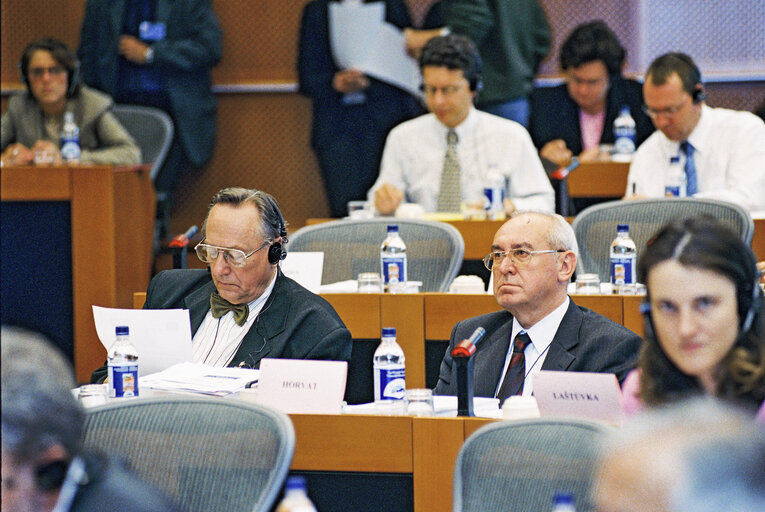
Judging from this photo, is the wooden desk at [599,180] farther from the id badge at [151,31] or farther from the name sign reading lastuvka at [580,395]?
the name sign reading lastuvka at [580,395]

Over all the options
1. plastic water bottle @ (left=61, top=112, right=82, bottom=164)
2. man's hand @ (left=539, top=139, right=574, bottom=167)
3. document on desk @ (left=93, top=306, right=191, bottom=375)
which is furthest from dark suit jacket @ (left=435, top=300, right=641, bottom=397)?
plastic water bottle @ (left=61, top=112, right=82, bottom=164)

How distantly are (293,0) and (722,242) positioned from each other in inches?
235

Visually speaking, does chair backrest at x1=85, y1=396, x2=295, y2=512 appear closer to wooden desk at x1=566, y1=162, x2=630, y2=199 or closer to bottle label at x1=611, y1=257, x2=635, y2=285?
bottle label at x1=611, y1=257, x2=635, y2=285

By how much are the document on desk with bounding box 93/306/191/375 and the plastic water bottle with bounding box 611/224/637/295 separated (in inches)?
56.9

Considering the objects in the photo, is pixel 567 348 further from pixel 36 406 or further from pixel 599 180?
pixel 599 180

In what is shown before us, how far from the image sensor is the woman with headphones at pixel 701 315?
6.70 ft

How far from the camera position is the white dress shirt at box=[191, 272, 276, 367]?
10.8 feet

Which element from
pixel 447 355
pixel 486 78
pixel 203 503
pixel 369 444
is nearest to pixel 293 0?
pixel 486 78

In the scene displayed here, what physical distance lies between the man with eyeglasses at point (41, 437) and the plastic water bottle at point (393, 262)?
240 cm

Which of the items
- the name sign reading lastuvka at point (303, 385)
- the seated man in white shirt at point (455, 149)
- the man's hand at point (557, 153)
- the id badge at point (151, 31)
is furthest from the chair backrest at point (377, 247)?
the id badge at point (151, 31)

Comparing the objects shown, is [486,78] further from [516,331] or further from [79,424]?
[79,424]

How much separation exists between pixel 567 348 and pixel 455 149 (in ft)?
8.39

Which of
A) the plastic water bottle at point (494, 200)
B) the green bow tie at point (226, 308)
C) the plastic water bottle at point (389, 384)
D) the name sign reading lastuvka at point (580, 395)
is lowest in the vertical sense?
the plastic water bottle at point (389, 384)

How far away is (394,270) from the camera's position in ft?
12.9
